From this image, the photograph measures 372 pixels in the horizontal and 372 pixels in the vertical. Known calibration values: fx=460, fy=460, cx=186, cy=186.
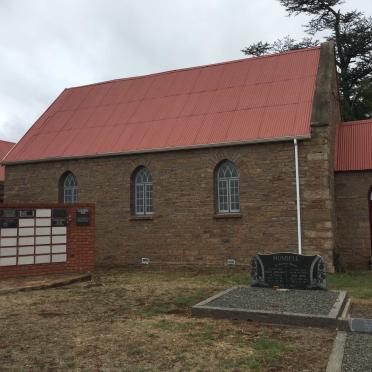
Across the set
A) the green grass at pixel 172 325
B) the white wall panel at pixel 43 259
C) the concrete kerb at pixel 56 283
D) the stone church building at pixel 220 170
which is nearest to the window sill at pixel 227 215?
the stone church building at pixel 220 170

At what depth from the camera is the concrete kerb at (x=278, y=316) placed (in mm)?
7719

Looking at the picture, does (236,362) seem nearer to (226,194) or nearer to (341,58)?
(226,194)

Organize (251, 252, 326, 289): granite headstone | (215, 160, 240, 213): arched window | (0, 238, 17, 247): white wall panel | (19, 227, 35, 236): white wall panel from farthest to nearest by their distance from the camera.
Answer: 1. (215, 160, 240, 213): arched window
2. (19, 227, 35, 236): white wall panel
3. (0, 238, 17, 247): white wall panel
4. (251, 252, 326, 289): granite headstone

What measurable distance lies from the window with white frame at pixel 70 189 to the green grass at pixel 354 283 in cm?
1087

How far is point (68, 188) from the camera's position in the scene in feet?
65.1

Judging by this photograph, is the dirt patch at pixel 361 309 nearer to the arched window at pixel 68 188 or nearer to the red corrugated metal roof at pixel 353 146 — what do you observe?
the red corrugated metal roof at pixel 353 146

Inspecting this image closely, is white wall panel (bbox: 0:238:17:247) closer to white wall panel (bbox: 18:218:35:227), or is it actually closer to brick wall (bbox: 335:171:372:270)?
white wall panel (bbox: 18:218:35:227)

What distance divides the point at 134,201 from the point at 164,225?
1.81 meters

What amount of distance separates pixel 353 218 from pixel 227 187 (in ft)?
15.7

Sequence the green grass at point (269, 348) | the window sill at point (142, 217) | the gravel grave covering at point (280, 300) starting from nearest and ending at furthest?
the green grass at point (269, 348) < the gravel grave covering at point (280, 300) < the window sill at point (142, 217)

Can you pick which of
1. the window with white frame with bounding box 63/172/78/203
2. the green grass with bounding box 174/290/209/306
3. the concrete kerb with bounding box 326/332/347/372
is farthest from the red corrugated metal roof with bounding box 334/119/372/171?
the concrete kerb with bounding box 326/332/347/372

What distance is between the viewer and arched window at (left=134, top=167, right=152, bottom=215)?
18.0m

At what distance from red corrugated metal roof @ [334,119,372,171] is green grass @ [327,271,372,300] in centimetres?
398

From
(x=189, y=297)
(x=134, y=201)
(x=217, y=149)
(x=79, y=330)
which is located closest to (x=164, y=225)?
(x=134, y=201)
